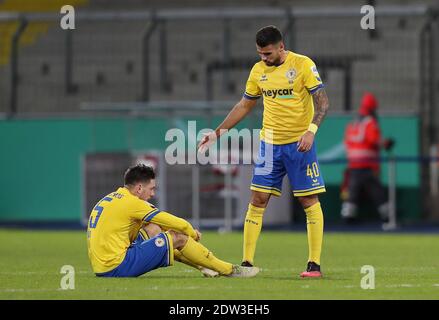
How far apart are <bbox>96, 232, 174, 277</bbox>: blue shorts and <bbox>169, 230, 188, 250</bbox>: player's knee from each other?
0.05 m

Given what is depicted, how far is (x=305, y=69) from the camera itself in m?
10.9

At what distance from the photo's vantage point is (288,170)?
11.1 metres

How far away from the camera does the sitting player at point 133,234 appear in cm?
1032

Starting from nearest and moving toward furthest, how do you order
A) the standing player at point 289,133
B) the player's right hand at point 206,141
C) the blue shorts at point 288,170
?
the standing player at point 289,133
the blue shorts at point 288,170
the player's right hand at point 206,141

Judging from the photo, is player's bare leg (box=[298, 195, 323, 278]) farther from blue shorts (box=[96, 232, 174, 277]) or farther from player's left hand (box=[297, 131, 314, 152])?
blue shorts (box=[96, 232, 174, 277])

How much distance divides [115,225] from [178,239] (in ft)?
1.77

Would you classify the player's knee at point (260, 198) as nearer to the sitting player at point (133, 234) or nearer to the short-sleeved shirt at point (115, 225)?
the sitting player at point (133, 234)

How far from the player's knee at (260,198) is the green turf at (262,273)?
645mm

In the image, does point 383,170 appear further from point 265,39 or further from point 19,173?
point 265,39

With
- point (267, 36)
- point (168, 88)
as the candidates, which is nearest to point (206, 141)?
point (267, 36)

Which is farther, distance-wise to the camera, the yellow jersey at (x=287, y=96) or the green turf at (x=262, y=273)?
the yellow jersey at (x=287, y=96)

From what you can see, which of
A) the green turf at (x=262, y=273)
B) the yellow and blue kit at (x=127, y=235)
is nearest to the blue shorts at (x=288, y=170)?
the green turf at (x=262, y=273)

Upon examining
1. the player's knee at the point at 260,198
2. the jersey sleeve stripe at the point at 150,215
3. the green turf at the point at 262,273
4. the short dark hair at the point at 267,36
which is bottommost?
the green turf at the point at 262,273

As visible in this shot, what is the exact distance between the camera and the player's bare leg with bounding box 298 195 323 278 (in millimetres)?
10922
